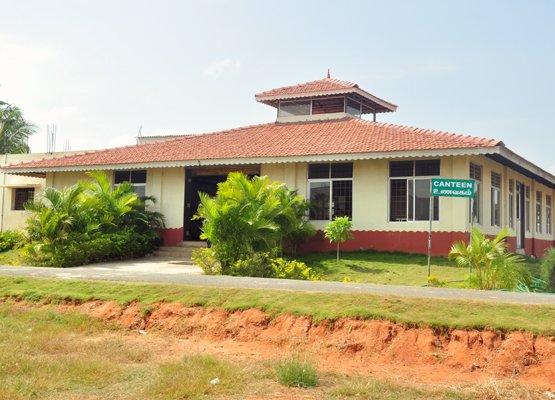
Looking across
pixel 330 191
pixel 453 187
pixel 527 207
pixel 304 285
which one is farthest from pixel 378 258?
pixel 527 207

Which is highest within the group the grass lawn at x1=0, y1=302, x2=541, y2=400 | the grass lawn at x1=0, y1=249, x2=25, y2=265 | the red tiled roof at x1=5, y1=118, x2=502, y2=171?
the red tiled roof at x1=5, y1=118, x2=502, y2=171

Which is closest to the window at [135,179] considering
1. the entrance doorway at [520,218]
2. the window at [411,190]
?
the window at [411,190]

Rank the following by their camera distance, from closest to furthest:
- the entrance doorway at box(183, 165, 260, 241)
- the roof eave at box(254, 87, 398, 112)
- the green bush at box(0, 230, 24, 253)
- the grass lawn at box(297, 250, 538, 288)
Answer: the grass lawn at box(297, 250, 538, 288) < the entrance doorway at box(183, 165, 260, 241) < the green bush at box(0, 230, 24, 253) < the roof eave at box(254, 87, 398, 112)

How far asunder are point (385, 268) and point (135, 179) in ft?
36.5

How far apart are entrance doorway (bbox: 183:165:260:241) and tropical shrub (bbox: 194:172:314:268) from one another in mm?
4662

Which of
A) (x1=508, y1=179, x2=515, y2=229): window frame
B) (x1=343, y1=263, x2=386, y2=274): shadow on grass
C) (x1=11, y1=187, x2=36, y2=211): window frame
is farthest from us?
(x1=11, y1=187, x2=36, y2=211): window frame

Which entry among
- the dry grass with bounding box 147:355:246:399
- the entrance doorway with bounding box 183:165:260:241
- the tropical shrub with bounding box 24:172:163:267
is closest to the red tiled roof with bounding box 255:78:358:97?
the entrance doorway with bounding box 183:165:260:241

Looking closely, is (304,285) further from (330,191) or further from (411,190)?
(330,191)

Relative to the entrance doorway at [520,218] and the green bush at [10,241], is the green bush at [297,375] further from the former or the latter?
the entrance doorway at [520,218]

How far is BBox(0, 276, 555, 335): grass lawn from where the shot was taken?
8008mm

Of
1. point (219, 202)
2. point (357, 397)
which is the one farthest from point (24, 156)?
point (357, 397)

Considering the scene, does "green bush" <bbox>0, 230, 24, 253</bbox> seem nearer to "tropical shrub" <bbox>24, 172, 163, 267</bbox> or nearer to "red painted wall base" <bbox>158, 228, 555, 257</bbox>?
"tropical shrub" <bbox>24, 172, 163, 267</bbox>

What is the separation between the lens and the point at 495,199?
2177 cm

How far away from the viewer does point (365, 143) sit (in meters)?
19.8
